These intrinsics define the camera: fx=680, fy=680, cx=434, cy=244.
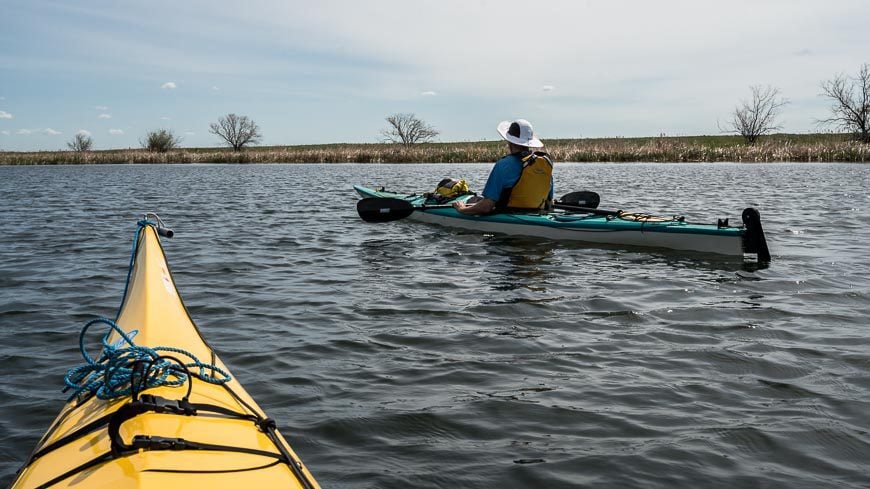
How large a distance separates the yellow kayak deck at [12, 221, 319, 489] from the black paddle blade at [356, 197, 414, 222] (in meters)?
7.97

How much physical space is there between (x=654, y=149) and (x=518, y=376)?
34.4 m

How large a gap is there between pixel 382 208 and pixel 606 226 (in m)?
Result: 3.74

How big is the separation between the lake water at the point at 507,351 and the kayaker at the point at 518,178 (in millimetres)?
562

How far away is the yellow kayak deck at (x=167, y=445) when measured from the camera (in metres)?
2.12

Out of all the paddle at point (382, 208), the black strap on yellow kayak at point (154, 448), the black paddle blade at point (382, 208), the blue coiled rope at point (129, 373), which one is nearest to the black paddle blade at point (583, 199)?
the paddle at point (382, 208)

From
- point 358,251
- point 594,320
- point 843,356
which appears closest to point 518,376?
point 594,320

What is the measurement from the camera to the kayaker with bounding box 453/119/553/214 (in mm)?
9234

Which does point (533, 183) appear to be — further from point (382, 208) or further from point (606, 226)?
point (382, 208)

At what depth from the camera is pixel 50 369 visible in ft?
15.0

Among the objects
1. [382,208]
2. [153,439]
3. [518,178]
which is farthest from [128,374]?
[382,208]

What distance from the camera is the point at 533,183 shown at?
966 cm

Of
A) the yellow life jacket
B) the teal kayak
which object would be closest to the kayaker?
the yellow life jacket

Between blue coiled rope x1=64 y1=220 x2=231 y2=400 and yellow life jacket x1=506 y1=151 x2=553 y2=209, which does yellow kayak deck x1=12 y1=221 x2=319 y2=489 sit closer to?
blue coiled rope x1=64 y1=220 x2=231 y2=400

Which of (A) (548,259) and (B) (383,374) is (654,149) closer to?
(A) (548,259)
